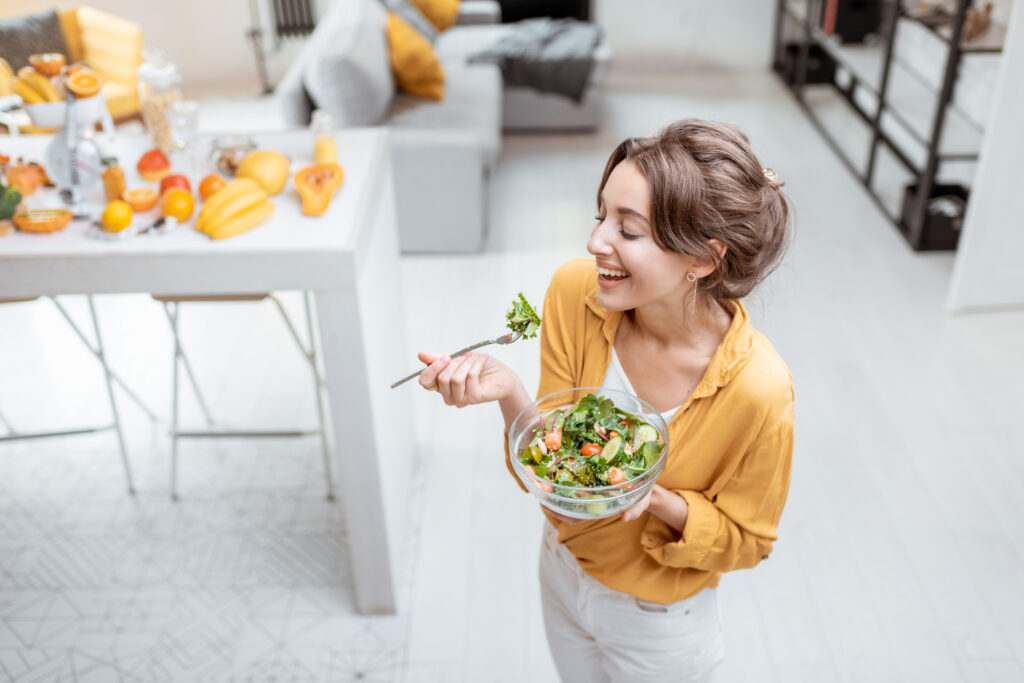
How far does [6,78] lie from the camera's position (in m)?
2.12

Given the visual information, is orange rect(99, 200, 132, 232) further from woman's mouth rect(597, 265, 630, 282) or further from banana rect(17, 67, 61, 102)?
woman's mouth rect(597, 265, 630, 282)

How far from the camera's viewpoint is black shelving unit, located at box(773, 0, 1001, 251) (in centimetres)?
360

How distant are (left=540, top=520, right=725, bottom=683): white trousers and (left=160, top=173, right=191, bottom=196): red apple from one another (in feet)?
3.78

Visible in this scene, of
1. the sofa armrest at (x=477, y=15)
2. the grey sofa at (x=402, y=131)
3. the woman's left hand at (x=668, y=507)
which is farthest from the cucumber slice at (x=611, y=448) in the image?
the sofa armrest at (x=477, y=15)

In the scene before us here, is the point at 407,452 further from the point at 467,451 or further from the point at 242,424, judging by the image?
the point at 242,424

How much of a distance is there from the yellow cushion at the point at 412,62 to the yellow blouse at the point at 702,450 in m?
3.19

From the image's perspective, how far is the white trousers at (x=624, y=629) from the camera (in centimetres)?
142

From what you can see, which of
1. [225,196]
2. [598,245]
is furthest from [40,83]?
[598,245]

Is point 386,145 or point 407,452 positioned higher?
point 386,145

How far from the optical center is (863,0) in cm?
468

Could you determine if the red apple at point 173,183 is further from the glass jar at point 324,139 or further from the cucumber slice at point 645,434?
the cucumber slice at point 645,434

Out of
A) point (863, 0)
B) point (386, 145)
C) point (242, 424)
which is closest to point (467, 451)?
point (242, 424)

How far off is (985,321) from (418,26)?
3.23 m

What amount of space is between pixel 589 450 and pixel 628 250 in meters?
0.25
